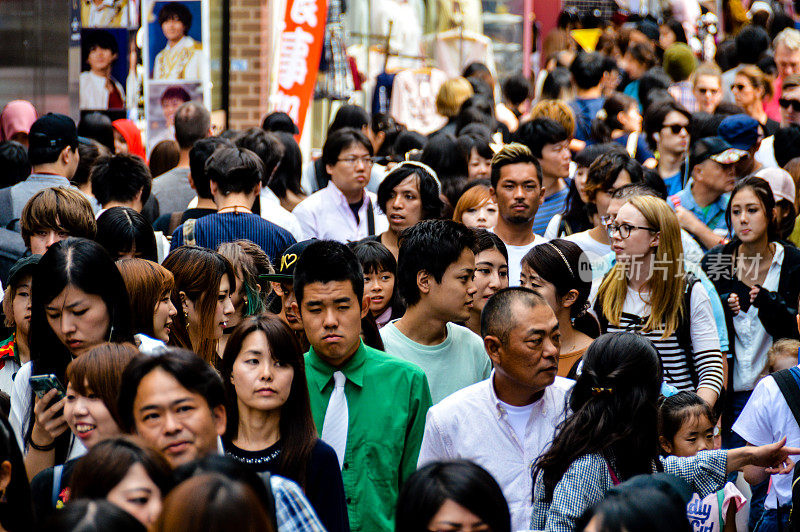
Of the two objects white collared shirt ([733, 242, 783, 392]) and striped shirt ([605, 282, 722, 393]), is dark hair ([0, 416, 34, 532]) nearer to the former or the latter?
striped shirt ([605, 282, 722, 393])

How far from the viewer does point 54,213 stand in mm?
5285

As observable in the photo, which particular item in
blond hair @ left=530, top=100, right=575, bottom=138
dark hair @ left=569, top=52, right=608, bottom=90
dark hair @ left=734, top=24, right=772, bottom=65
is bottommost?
blond hair @ left=530, top=100, right=575, bottom=138

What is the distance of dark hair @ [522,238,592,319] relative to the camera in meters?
5.03

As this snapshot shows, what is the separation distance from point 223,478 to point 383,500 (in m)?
1.43

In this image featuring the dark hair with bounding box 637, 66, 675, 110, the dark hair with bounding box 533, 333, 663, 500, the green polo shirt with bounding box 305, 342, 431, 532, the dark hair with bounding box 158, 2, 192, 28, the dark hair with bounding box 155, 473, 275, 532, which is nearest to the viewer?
the dark hair with bounding box 155, 473, 275, 532

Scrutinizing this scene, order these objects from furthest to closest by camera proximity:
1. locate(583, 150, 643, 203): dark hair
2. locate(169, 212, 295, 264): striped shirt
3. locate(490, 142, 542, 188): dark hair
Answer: locate(583, 150, 643, 203): dark hair → locate(490, 142, 542, 188): dark hair → locate(169, 212, 295, 264): striped shirt

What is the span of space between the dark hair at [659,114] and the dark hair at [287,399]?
534 cm

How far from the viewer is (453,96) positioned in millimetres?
10578

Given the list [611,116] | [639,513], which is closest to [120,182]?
[639,513]

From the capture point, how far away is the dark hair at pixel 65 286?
399 cm

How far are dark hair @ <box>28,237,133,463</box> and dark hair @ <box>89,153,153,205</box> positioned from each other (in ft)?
7.15

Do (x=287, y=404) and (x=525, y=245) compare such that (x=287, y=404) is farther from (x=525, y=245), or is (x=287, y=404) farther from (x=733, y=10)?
(x=733, y=10)

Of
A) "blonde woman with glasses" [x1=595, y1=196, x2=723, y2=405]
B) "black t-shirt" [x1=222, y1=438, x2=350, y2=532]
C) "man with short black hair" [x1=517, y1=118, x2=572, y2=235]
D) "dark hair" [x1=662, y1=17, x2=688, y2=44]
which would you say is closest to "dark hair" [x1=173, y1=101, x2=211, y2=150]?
"man with short black hair" [x1=517, y1=118, x2=572, y2=235]

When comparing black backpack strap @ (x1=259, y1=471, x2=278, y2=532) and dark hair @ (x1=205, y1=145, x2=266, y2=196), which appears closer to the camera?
black backpack strap @ (x1=259, y1=471, x2=278, y2=532)
